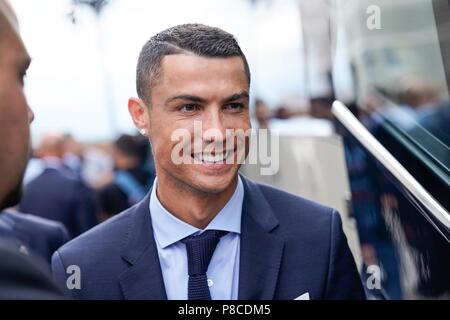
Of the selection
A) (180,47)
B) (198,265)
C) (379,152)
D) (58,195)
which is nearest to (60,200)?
(58,195)

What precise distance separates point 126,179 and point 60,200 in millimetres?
204

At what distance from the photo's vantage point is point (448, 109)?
196cm

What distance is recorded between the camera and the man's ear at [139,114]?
184 cm

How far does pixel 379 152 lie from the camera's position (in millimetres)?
1966

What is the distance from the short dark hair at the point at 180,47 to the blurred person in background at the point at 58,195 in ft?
0.99

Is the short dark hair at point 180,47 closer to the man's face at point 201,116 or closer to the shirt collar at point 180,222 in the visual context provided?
the man's face at point 201,116

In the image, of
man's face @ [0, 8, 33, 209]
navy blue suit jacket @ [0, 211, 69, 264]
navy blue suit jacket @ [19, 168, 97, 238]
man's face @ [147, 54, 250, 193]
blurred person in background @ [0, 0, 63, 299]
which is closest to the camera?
blurred person in background @ [0, 0, 63, 299]

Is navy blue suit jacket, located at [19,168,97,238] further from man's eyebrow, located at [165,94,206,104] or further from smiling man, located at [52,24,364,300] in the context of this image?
man's eyebrow, located at [165,94,206,104]

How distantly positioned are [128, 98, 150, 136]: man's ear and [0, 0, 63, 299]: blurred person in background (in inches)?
13.5

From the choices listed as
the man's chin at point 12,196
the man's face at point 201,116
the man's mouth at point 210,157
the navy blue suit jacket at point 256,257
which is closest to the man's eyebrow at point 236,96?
the man's face at point 201,116

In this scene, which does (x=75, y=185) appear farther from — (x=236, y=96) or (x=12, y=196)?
(x=12, y=196)

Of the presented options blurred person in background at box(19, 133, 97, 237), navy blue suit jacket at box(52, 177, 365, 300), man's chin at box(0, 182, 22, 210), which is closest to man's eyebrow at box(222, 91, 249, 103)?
navy blue suit jacket at box(52, 177, 365, 300)

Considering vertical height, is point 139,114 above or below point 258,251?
above

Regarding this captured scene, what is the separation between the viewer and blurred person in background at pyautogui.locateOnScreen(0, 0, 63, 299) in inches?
39.8
